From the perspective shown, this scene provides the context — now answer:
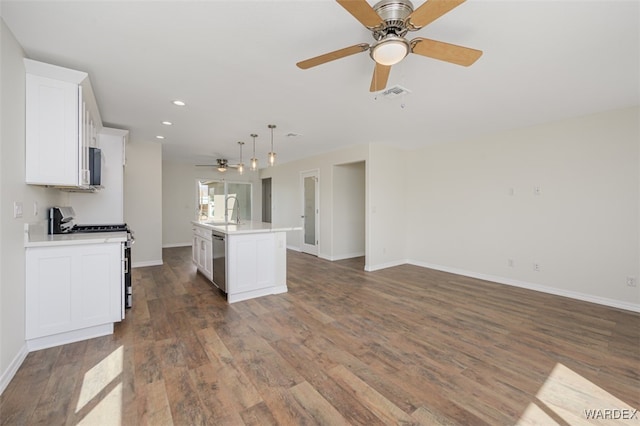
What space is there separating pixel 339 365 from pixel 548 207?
12.8 feet

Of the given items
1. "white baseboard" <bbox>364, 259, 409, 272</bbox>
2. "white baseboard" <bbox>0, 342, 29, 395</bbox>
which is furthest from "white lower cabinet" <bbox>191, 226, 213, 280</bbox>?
"white baseboard" <bbox>364, 259, 409, 272</bbox>

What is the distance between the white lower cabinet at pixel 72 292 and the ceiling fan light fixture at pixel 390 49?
110 inches

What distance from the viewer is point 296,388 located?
71.4 inches

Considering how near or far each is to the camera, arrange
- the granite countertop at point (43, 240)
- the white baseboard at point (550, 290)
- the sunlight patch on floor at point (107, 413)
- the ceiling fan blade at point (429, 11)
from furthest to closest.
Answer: the white baseboard at point (550, 290) → the granite countertop at point (43, 240) → the sunlight patch on floor at point (107, 413) → the ceiling fan blade at point (429, 11)

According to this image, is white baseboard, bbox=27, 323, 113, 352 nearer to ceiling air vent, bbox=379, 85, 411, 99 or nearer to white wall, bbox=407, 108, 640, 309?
ceiling air vent, bbox=379, 85, 411, 99

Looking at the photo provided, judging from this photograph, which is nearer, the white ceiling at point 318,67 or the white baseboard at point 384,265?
the white ceiling at point 318,67

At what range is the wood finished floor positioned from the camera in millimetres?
1606

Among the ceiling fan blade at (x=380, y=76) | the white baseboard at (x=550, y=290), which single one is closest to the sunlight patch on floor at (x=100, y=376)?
the ceiling fan blade at (x=380, y=76)

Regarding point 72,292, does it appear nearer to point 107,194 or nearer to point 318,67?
point 107,194

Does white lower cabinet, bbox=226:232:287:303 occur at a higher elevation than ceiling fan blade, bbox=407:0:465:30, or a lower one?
lower

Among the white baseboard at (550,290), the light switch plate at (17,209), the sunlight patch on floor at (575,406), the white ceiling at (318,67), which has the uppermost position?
the white ceiling at (318,67)

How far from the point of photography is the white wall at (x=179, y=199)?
752 cm

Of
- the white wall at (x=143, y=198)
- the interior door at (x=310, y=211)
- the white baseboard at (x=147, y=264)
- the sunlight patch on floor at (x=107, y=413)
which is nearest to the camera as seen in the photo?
the sunlight patch on floor at (x=107, y=413)

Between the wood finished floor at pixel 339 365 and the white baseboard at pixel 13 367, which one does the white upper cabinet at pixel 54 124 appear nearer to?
the white baseboard at pixel 13 367
